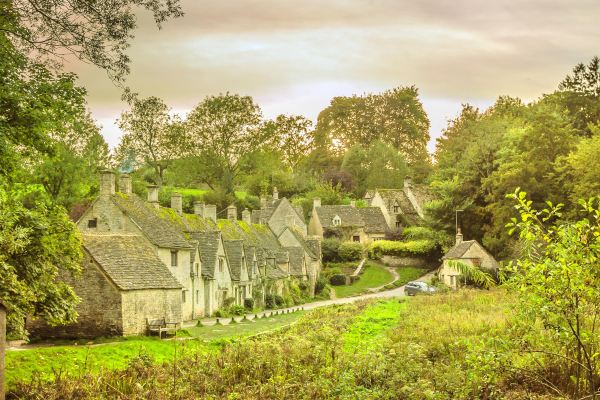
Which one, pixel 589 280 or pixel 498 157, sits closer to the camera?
pixel 589 280

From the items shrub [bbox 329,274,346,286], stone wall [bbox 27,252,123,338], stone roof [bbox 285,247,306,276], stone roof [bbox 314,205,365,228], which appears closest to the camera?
stone wall [bbox 27,252,123,338]

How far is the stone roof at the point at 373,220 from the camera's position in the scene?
99.9 metres

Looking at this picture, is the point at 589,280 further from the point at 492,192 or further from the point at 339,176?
the point at 339,176

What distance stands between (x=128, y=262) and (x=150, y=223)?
14.0 meters

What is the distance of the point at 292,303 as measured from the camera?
2899 inches

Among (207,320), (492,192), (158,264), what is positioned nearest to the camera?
(158,264)

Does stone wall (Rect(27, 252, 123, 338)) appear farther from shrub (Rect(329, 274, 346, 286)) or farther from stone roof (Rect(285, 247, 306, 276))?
shrub (Rect(329, 274, 346, 286))

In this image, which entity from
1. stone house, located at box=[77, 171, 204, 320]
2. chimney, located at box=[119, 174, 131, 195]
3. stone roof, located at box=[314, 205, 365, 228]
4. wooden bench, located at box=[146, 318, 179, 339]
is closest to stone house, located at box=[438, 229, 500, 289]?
stone roof, located at box=[314, 205, 365, 228]

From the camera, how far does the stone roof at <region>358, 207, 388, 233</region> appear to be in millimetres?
99875

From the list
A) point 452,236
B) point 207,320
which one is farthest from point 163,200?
point 207,320

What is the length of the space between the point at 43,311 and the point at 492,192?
61715 millimetres

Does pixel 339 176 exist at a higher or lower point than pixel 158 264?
higher

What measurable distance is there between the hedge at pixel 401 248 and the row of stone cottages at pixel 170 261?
8616 mm

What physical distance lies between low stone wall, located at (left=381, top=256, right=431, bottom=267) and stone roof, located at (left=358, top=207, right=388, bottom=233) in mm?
7341
